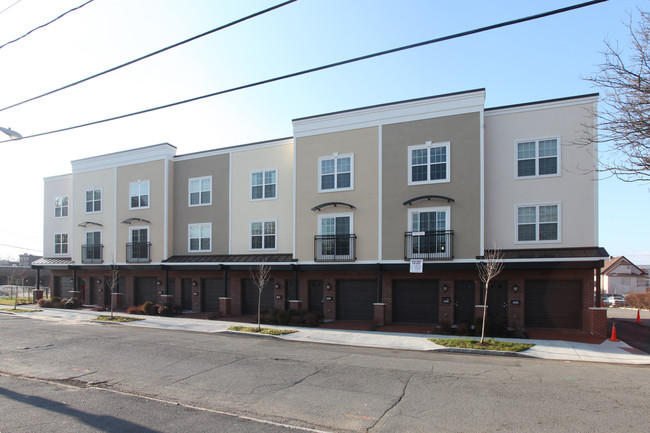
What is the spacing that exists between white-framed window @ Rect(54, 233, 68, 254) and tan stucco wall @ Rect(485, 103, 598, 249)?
3093 centimetres

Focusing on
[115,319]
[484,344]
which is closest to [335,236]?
[484,344]

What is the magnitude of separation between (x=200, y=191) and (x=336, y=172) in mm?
9787

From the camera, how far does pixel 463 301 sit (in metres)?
19.6

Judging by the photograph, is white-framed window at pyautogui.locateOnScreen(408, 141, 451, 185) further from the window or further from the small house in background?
the small house in background

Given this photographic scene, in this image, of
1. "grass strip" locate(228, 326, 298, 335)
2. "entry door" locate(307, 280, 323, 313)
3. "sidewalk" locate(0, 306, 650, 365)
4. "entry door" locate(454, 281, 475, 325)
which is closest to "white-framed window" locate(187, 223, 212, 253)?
"sidewalk" locate(0, 306, 650, 365)

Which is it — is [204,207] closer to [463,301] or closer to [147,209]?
[147,209]

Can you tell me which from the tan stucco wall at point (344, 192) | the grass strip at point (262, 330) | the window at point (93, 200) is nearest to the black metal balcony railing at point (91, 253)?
the window at point (93, 200)

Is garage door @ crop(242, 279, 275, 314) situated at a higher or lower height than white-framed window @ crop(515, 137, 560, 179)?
lower

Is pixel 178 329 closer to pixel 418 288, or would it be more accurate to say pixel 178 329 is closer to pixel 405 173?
pixel 418 288

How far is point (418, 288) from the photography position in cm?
2041

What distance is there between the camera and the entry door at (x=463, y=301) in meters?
19.4

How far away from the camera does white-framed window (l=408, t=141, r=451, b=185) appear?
1942 cm

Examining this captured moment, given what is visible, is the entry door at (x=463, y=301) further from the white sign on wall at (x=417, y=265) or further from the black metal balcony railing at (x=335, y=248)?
the black metal balcony railing at (x=335, y=248)

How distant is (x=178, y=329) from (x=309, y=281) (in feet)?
22.9
